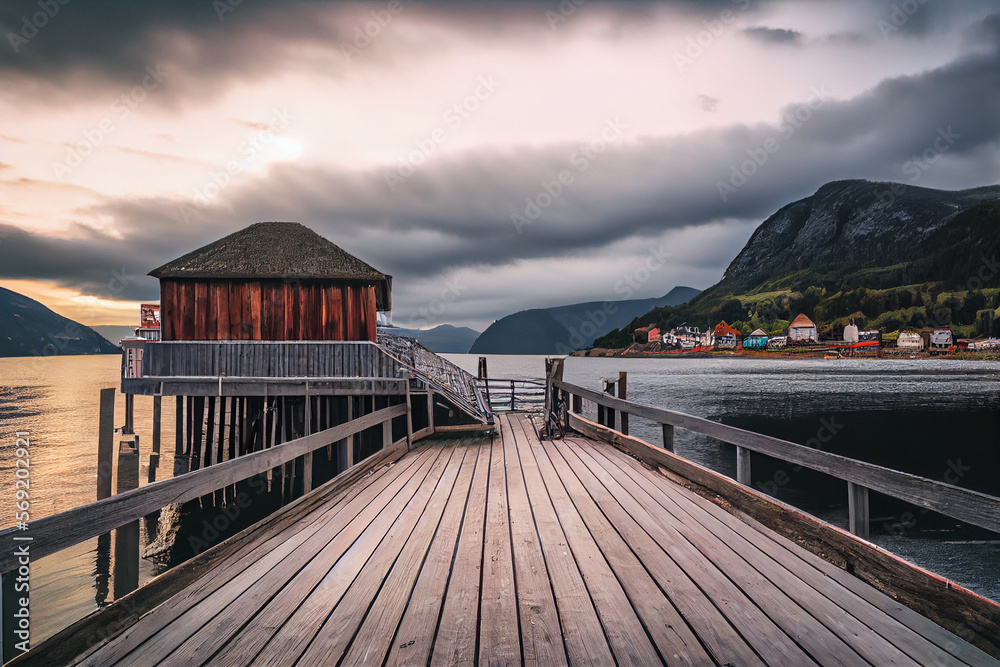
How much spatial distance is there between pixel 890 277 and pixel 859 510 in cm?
17288

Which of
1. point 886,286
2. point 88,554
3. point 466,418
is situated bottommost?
point 88,554

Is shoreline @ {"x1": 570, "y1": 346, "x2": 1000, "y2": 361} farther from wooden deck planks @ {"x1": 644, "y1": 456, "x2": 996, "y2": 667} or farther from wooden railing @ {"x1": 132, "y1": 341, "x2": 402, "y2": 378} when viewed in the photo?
wooden deck planks @ {"x1": 644, "y1": 456, "x2": 996, "y2": 667}

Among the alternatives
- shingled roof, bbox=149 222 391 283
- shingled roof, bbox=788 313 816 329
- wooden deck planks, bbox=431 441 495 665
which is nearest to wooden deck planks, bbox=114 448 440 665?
wooden deck planks, bbox=431 441 495 665

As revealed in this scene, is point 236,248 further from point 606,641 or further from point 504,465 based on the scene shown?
point 606,641

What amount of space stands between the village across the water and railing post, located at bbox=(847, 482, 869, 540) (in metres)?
132

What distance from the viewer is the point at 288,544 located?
12.4 feet

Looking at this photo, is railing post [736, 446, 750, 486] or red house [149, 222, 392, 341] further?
red house [149, 222, 392, 341]

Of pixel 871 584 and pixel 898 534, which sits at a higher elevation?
pixel 871 584

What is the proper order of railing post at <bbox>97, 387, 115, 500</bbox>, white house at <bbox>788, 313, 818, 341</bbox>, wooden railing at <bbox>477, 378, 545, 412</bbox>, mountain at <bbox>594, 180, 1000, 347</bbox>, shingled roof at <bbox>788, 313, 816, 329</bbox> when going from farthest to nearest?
shingled roof at <bbox>788, 313, 816, 329</bbox> → white house at <bbox>788, 313, 818, 341</bbox> → mountain at <bbox>594, 180, 1000, 347</bbox> → wooden railing at <bbox>477, 378, 545, 412</bbox> → railing post at <bbox>97, 387, 115, 500</bbox>

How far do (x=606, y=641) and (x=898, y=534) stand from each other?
13.9 meters

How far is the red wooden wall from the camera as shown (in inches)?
661

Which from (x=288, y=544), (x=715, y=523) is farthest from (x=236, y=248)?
(x=715, y=523)

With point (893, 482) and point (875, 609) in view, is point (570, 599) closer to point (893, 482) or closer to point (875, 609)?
point (875, 609)

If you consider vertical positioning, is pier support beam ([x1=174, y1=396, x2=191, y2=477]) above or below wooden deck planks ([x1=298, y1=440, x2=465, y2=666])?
below
